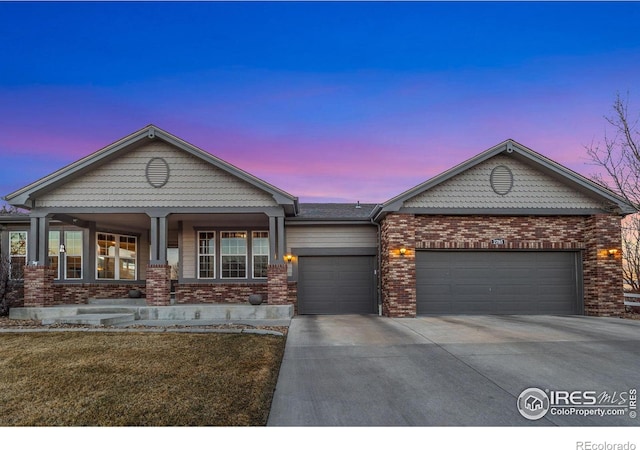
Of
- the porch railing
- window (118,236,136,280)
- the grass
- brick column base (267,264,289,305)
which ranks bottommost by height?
the porch railing

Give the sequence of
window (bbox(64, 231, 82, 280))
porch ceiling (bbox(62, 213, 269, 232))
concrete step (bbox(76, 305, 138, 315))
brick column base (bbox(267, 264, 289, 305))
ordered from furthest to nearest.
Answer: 1. window (bbox(64, 231, 82, 280))
2. porch ceiling (bbox(62, 213, 269, 232))
3. brick column base (bbox(267, 264, 289, 305))
4. concrete step (bbox(76, 305, 138, 315))

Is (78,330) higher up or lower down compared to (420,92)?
lower down

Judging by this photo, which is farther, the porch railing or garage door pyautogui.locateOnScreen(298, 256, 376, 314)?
garage door pyautogui.locateOnScreen(298, 256, 376, 314)

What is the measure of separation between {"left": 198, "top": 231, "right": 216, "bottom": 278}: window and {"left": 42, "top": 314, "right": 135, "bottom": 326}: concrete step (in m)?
3.83

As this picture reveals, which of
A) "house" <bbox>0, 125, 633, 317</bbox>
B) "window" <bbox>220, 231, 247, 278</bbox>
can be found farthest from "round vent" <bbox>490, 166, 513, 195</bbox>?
"window" <bbox>220, 231, 247, 278</bbox>

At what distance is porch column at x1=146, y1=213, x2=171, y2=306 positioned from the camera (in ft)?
41.6

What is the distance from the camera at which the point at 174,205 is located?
13016mm

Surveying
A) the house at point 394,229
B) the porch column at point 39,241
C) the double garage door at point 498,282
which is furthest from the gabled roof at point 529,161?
the porch column at point 39,241

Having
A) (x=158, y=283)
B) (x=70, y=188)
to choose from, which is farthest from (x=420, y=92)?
(x=70, y=188)

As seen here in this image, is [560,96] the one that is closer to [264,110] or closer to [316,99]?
[316,99]

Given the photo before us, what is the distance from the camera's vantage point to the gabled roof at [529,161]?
42.6 feet

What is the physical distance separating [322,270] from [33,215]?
33.2ft
